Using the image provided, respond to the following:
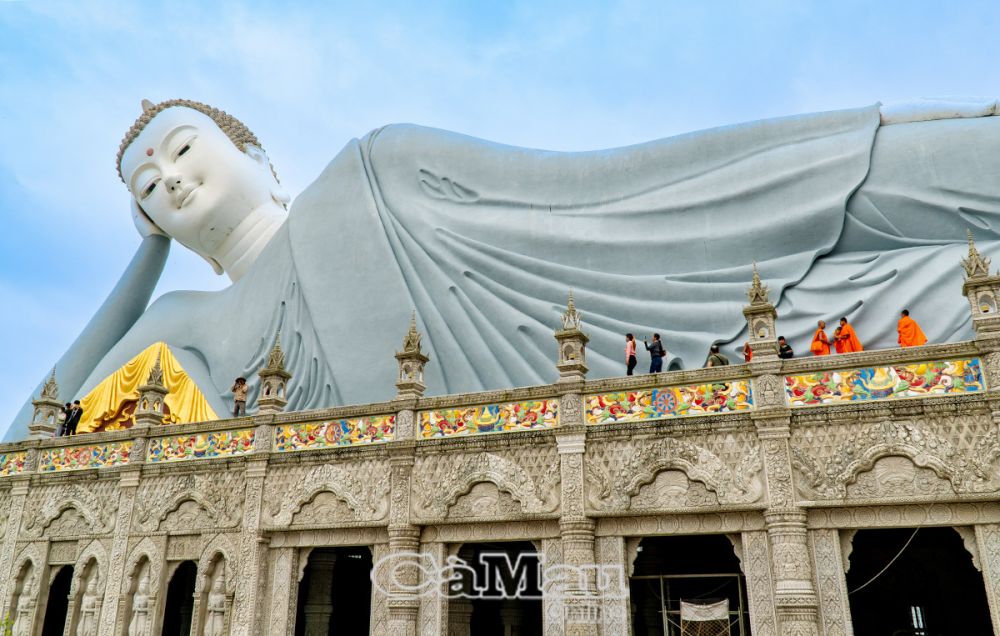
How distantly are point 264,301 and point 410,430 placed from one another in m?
10.8

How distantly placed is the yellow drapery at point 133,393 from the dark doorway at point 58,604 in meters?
4.99

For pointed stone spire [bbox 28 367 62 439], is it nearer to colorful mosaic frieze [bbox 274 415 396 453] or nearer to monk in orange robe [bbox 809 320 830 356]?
colorful mosaic frieze [bbox 274 415 396 453]

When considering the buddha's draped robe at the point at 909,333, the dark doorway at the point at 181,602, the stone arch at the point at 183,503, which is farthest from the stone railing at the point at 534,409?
the dark doorway at the point at 181,602

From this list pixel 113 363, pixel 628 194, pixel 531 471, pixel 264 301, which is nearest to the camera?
pixel 531 471

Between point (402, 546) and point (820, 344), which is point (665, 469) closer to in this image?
point (402, 546)

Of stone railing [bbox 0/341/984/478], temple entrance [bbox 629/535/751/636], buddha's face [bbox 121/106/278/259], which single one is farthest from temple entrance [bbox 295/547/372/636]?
buddha's face [bbox 121/106/278/259]

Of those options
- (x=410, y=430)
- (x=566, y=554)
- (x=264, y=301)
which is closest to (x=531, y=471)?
(x=566, y=554)

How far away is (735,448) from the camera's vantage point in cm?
1098

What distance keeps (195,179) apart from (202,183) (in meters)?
0.26

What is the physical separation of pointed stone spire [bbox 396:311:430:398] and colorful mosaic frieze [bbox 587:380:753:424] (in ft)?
9.60

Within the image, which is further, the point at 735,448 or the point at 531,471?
the point at 531,471

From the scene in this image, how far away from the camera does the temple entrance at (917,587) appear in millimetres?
15312

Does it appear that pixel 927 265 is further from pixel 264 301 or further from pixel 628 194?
pixel 264 301

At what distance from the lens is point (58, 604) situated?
1709 cm
